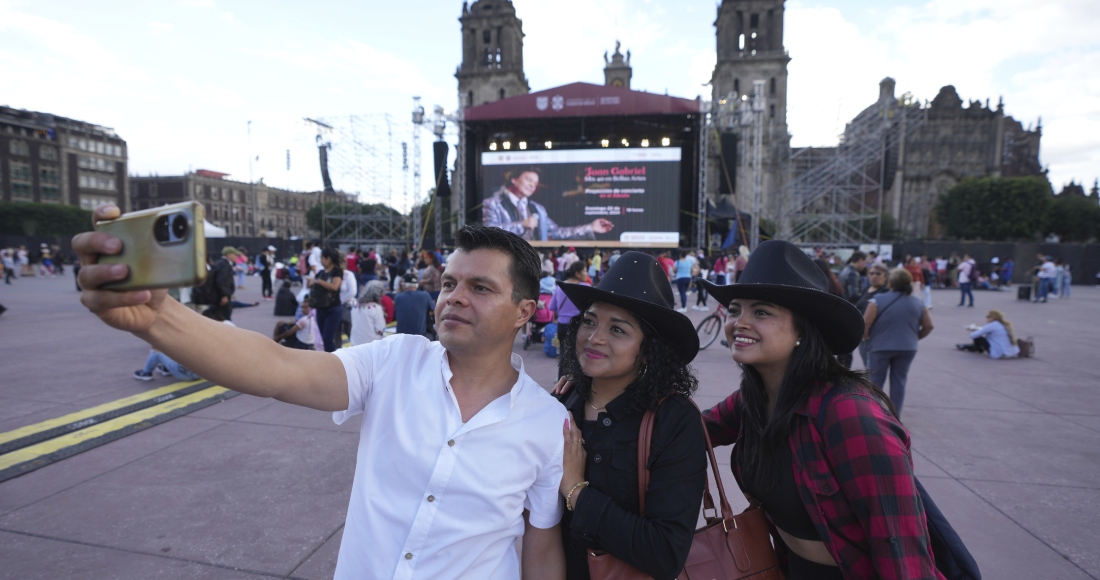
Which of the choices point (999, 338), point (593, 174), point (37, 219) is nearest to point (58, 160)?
point (37, 219)

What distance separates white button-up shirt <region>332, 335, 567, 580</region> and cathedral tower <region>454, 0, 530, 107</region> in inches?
2279

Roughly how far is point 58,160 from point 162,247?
82.8m

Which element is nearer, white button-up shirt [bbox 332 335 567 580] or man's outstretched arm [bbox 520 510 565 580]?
white button-up shirt [bbox 332 335 567 580]

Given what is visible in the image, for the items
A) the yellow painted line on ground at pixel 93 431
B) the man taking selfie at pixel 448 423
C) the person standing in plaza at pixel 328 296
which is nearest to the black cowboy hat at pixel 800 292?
the man taking selfie at pixel 448 423

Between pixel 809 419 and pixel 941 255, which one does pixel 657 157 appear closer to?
pixel 941 255

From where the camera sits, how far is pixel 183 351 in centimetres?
113

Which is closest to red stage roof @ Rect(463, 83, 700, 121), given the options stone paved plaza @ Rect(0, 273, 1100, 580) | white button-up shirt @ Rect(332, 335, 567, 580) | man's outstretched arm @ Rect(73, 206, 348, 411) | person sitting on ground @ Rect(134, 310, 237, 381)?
stone paved plaza @ Rect(0, 273, 1100, 580)

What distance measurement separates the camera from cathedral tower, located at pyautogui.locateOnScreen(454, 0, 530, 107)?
182 feet

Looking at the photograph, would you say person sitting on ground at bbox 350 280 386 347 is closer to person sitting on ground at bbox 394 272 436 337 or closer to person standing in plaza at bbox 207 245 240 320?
person sitting on ground at bbox 394 272 436 337

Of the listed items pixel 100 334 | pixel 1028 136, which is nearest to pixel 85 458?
pixel 100 334

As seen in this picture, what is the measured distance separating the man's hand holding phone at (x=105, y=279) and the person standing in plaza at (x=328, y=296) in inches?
243

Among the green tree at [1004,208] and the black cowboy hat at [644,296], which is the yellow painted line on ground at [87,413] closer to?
the black cowboy hat at [644,296]

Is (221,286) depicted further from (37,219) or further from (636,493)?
(37,219)

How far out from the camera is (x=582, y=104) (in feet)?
77.8
